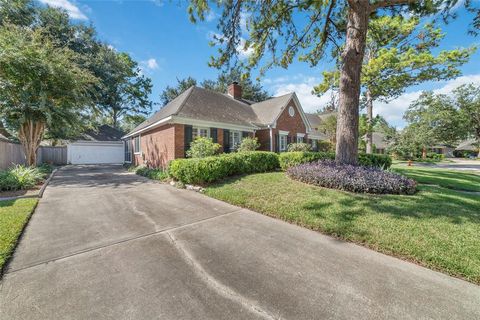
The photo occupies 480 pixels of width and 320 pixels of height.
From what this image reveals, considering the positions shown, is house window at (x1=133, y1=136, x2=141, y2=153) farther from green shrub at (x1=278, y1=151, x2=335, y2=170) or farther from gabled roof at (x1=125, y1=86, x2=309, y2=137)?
green shrub at (x1=278, y1=151, x2=335, y2=170)

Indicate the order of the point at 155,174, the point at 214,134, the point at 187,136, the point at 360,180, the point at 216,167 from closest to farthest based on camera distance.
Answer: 1. the point at 360,180
2. the point at 216,167
3. the point at 155,174
4. the point at 187,136
5. the point at 214,134

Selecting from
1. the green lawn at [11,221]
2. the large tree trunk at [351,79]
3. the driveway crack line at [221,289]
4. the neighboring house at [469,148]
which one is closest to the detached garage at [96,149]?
the green lawn at [11,221]

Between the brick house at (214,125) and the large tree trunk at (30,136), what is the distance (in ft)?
18.7

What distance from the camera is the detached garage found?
2363 cm

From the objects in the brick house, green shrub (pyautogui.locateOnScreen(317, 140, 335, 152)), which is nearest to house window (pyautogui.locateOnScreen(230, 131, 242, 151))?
the brick house

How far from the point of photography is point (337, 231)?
13.5 ft

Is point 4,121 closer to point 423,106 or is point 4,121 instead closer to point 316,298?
point 316,298

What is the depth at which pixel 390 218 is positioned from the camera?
4.48m

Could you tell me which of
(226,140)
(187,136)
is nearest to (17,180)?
(187,136)

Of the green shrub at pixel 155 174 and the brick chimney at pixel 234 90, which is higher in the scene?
the brick chimney at pixel 234 90

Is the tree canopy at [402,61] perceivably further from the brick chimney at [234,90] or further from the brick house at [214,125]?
the brick chimney at [234,90]

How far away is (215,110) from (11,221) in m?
11.6

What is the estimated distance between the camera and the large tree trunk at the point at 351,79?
7.34 meters

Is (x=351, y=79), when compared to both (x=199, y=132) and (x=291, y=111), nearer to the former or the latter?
(x=199, y=132)
